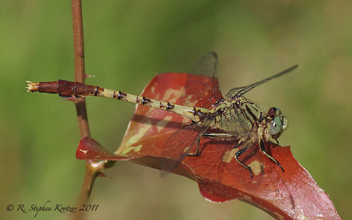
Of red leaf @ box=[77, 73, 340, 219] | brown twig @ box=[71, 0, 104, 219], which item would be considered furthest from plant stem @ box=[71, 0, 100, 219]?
red leaf @ box=[77, 73, 340, 219]

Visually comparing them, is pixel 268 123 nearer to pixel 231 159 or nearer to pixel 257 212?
pixel 231 159

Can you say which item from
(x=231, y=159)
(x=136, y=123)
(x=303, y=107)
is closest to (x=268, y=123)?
(x=231, y=159)

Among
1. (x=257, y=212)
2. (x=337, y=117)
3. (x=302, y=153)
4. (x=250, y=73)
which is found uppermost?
(x=250, y=73)

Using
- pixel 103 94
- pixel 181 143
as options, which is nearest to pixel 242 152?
pixel 181 143

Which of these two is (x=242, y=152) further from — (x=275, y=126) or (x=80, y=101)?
(x=80, y=101)

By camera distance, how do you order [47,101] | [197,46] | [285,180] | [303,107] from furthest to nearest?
[197,46], [303,107], [47,101], [285,180]

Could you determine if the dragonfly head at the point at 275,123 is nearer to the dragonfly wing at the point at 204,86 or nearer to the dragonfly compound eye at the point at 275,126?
the dragonfly compound eye at the point at 275,126

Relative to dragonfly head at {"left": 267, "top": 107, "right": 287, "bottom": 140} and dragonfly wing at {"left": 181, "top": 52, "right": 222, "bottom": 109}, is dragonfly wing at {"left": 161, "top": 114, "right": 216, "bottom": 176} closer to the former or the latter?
dragonfly wing at {"left": 181, "top": 52, "right": 222, "bottom": 109}
